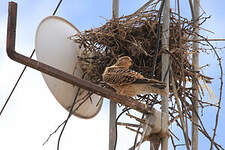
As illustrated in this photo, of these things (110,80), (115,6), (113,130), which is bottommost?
(113,130)

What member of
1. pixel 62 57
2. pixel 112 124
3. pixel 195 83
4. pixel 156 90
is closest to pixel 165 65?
pixel 156 90

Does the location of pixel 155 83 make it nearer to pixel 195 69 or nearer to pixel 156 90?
pixel 156 90

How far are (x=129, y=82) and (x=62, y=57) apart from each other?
63 centimetres

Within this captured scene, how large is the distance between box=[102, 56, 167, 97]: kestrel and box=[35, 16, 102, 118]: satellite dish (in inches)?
15.4

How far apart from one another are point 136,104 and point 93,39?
3.00 feet

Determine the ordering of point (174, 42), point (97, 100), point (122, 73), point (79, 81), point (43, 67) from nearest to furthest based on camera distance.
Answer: point (43, 67) → point (79, 81) → point (122, 73) → point (174, 42) → point (97, 100)

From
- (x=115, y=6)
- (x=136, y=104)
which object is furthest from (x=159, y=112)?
(x=115, y=6)

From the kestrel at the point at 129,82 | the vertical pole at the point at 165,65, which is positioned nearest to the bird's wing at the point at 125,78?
the kestrel at the point at 129,82

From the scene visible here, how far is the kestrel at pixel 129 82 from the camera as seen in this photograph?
2.84 meters

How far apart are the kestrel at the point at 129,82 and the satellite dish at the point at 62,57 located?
0.39 m

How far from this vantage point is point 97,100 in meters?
3.68

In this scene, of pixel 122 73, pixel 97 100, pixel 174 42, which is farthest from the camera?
pixel 97 100

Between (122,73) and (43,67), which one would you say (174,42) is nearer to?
(122,73)

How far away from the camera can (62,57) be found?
11.0ft
